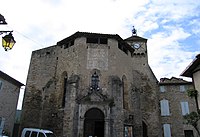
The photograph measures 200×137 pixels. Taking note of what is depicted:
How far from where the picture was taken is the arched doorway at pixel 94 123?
16766 mm

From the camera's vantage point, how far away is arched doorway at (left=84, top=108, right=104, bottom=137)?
1677 cm

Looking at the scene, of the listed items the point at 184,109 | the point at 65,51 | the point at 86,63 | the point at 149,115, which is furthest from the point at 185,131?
the point at 65,51

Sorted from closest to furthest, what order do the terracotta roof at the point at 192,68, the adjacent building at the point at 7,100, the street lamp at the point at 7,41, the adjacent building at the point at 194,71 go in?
the street lamp at the point at 7,41, the terracotta roof at the point at 192,68, the adjacent building at the point at 194,71, the adjacent building at the point at 7,100

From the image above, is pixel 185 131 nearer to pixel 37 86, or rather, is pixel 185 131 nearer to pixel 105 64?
pixel 105 64

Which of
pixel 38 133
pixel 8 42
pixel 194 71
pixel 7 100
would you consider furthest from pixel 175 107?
pixel 8 42

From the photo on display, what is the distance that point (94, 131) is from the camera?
1692 centimetres

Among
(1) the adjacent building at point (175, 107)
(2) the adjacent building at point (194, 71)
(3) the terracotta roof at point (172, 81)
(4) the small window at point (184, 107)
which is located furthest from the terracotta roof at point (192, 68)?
(3) the terracotta roof at point (172, 81)

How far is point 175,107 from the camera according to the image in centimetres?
2548

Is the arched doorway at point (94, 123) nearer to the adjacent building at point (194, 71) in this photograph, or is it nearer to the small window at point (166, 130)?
the adjacent building at point (194, 71)

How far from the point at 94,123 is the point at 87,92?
2.67 m

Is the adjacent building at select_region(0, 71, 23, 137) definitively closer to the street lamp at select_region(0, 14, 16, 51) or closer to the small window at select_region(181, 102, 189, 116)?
the street lamp at select_region(0, 14, 16, 51)

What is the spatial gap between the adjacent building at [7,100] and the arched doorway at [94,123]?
6991mm

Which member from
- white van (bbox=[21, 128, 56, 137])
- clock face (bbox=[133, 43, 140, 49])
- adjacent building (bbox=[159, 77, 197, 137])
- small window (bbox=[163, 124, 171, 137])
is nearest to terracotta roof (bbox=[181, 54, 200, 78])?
white van (bbox=[21, 128, 56, 137])

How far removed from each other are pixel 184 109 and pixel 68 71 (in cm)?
1536
